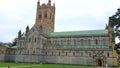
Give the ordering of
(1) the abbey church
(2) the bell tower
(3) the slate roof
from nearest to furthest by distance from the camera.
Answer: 1. (1) the abbey church
2. (3) the slate roof
3. (2) the bell tower

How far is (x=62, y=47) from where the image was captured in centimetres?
8869

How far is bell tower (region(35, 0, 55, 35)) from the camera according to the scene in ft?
322

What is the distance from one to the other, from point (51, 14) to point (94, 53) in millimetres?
38581

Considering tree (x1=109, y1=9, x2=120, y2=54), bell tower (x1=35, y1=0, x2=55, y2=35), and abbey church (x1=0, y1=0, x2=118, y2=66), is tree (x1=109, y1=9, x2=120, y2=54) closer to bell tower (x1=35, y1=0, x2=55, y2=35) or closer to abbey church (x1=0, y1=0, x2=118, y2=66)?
abbey church (x1=0, y1=0, x2=118, y2=66)

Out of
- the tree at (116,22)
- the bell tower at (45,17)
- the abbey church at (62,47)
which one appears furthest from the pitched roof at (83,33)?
the tree at (116,22)

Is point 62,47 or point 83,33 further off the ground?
point 83,33

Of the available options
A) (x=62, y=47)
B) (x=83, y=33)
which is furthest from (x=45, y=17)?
(x=83, y=33)

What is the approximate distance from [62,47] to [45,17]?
75.2ft

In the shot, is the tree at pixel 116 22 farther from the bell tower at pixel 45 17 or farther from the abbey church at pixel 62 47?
the bell tower at pixel 45 17

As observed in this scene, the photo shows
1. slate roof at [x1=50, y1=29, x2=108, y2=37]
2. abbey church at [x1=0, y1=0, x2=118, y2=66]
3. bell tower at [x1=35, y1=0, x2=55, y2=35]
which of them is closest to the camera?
abbey church at [x1=0, y1=0, x2=118, y2=66]

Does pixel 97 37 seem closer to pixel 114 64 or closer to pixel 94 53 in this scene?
pixel 94 53

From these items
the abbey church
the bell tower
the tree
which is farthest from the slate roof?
the tree

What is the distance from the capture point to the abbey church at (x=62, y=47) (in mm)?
78106

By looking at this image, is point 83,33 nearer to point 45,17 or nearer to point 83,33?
point 83,33
